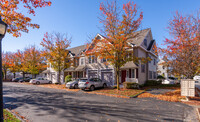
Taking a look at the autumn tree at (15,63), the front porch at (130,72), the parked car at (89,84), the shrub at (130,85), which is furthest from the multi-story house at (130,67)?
the autumn tree at (15,63)

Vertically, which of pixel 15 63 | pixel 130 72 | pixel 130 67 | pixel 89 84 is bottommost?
pixel 89 84

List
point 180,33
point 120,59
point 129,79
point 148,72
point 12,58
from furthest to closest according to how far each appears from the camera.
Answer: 1. point 12,58
2. point 148,72
3. point 129,79
4. point 120,59
5. point 180,33

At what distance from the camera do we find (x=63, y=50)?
23797 millimetres

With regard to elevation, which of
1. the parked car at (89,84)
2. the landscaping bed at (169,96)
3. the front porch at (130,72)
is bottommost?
the landscaping bed at (169,96)

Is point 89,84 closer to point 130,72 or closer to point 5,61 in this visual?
point 130,72

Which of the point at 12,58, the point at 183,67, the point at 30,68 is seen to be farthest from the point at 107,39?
the point at 12,58

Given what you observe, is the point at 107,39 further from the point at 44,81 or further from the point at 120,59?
the point at 44,81

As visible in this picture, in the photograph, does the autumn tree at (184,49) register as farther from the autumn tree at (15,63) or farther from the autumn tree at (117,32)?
the autumn tree at (15,63)

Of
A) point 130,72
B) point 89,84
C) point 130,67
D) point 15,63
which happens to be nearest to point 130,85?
point 130,67

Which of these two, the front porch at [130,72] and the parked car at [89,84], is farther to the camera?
the front porch at [130,72]

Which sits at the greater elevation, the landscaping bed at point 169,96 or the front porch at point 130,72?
the front porch at point 130,72

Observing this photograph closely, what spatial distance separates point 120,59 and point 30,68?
26528 millimetres

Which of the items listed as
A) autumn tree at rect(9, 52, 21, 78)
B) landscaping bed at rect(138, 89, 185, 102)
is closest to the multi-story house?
landscaping bed at rect(138, 89, 185, 102)

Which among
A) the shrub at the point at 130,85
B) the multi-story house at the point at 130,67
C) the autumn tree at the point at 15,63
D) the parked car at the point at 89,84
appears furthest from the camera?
the autumn tree at the point at 15,63
